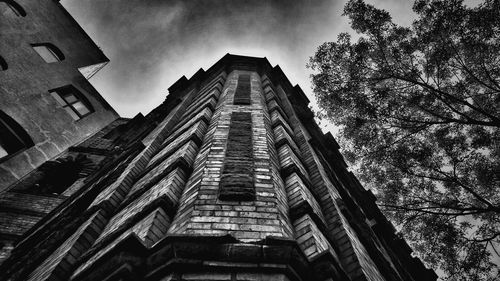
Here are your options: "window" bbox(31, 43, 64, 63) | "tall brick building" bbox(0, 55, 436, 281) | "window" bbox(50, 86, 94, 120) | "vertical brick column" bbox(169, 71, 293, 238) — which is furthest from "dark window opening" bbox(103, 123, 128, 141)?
"vertical brick column" bbox(169, 71, 293, 238)

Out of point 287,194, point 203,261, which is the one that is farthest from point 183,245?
point 287,194

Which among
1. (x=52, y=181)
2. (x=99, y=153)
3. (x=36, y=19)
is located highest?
(x=36, y=19)

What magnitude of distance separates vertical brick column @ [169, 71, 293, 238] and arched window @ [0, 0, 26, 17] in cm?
1099

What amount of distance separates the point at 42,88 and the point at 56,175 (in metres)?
3.61

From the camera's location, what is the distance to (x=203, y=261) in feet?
8.16

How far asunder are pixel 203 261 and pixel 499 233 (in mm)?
7572

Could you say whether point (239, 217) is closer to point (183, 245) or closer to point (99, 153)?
point (183, 245)

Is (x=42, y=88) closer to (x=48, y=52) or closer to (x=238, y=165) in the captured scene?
(x=48, y=52)

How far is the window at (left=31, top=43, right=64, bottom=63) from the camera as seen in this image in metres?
12.1

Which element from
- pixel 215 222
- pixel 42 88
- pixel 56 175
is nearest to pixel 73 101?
pixel 42 88

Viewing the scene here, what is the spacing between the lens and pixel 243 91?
8.82 meters

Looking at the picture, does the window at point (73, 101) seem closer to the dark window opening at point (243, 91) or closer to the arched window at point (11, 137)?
the arched window at point (11, 137)

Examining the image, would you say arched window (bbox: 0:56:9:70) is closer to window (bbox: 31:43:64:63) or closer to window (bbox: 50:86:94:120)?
window (bbox: 50:86:94:120)

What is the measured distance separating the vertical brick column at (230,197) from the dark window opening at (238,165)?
12 millimetres
